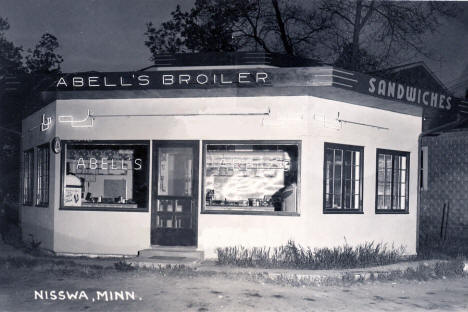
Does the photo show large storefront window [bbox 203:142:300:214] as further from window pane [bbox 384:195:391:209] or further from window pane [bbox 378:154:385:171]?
window pane [bbox 384:195:391:209]

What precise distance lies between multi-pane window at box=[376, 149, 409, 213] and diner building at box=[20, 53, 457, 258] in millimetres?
50

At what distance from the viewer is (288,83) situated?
1062cm

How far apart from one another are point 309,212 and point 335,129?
187cm

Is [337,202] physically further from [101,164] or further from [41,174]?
[41,174]

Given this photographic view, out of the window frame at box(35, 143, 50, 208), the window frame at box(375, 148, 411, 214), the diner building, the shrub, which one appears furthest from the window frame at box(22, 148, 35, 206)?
the window frame at box(375, 148, 411, 214)

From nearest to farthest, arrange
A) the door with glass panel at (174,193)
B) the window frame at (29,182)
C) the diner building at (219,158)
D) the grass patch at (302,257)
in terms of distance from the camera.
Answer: the grass patch at (302,257)
the diner building at (219,158)
the door with glass panel at (174,193)
the window frame at (29,182)

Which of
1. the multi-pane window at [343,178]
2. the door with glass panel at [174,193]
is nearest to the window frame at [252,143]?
the door with glass panel at [174,193]

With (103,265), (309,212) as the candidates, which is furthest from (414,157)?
(103,265)

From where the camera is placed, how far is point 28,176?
1511 centimetres

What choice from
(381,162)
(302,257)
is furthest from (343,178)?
(302,257)

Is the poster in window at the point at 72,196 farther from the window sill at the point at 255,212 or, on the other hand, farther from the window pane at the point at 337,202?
the window pane at the point at 337,202

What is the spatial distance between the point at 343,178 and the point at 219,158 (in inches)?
107

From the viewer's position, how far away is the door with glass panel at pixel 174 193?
458 inches

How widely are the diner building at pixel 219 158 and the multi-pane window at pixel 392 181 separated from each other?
0.16ft
